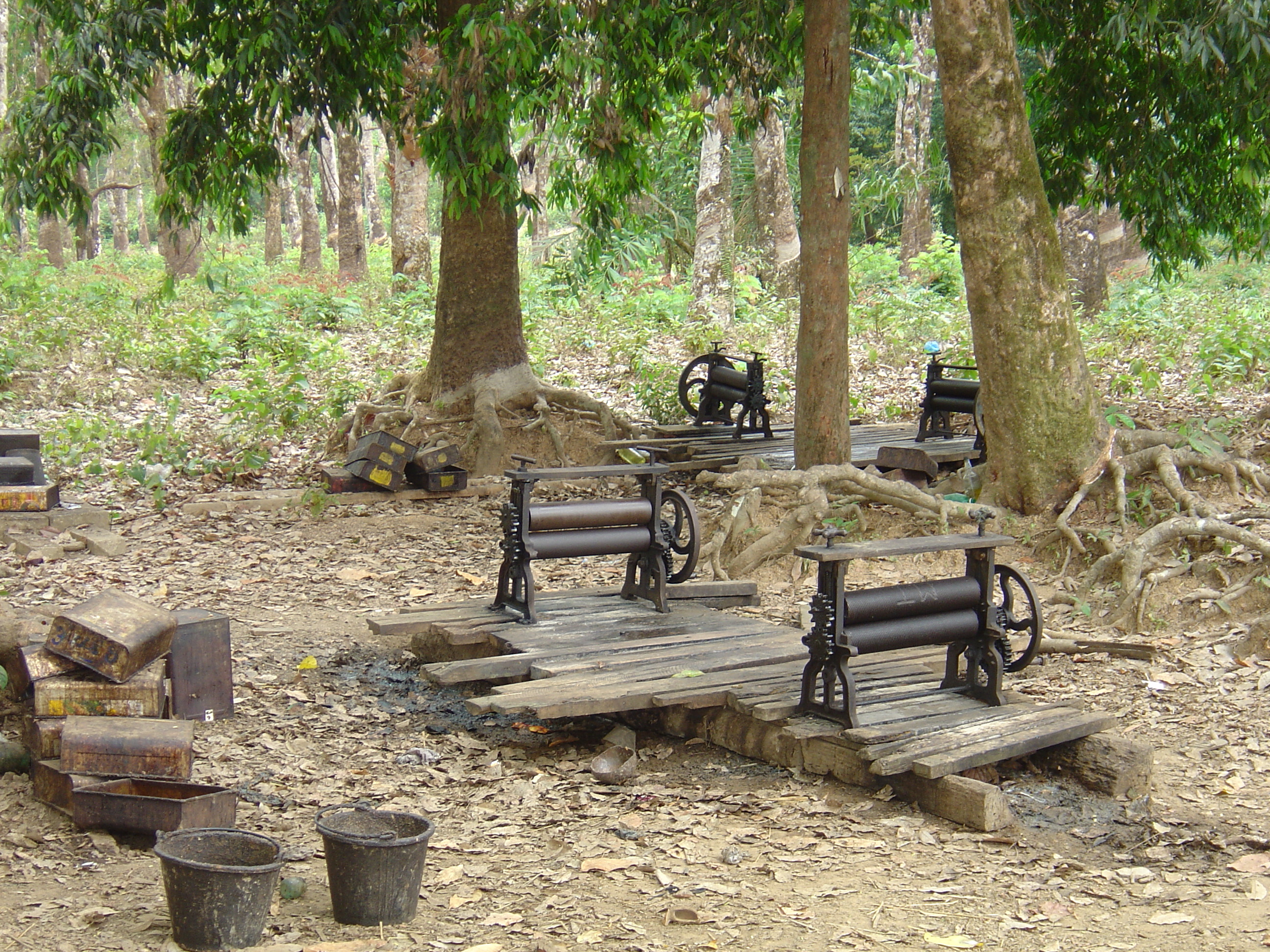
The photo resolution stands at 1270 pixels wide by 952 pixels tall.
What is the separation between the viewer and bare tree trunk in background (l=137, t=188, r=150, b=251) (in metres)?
53.9

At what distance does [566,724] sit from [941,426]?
6.21m

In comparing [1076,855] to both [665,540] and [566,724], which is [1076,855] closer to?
[566,724]

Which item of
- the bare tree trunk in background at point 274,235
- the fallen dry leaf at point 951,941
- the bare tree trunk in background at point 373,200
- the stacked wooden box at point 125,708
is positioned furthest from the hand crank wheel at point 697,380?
the bare tree trunk in background at point 373,200

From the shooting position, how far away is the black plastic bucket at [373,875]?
11.4 feet

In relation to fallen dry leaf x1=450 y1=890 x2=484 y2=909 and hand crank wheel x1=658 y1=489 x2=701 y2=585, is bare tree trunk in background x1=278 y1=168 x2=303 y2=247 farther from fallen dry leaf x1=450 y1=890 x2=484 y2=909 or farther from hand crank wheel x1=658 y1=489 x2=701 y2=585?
fallen dry leaf x1=450 y1=890 x2=484 y2=909

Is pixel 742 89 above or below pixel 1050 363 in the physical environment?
above

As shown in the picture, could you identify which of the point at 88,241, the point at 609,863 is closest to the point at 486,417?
the point at 609,863

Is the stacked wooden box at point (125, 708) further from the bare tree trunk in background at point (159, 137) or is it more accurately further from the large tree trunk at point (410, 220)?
the large tree trunk at point (410, 220)

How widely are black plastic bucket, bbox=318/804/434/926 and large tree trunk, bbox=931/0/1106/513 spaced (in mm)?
5493

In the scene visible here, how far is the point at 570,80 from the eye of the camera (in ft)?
26.6

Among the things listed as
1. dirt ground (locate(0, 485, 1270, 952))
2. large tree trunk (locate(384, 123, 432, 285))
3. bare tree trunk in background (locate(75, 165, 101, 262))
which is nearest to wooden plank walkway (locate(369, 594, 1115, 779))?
dirt ground (locate(0, 485, 1270, 952))

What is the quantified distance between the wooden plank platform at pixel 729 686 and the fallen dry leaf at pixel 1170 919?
768mm

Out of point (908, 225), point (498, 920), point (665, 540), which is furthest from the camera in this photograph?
point (908, 225)

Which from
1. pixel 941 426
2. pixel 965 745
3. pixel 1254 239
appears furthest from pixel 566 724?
pixel 1254 239
